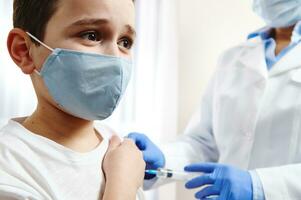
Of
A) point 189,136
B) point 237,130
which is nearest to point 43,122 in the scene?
point 237,130

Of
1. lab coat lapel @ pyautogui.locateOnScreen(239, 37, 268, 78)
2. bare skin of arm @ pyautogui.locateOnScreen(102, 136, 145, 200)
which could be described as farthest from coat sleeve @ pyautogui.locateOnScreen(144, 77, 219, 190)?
bare skin of arm @ pyautogui.locateOnScreen(102, 136, 145, 200)

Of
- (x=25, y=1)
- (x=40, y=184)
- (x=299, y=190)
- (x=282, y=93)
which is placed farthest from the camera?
(x=282, y=93)

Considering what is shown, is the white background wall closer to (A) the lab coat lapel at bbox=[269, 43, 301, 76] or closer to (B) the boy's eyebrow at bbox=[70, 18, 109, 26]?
(A) the lab coat lapel at bbox=[269, 43, 301, 76]

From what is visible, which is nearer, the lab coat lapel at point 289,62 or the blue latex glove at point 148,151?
the blue latex glove at point 148,151

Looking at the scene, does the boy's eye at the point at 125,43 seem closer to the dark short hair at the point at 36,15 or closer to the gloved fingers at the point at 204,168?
the dark short hair at the point at 36,15

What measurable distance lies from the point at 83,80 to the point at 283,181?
2.36ft

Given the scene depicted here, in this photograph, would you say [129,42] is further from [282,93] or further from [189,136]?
[189,136]

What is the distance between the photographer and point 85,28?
78cm

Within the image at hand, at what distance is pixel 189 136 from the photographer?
1.65 metres

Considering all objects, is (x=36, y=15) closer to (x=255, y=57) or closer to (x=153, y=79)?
(x=255, y=57)

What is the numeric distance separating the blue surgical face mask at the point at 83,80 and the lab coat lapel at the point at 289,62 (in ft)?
2.53

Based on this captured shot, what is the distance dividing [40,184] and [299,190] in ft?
2.64

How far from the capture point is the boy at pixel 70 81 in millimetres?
762

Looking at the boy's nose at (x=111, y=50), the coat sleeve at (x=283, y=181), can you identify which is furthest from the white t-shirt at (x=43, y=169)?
the coat sleeve at (x=283, y=181)
